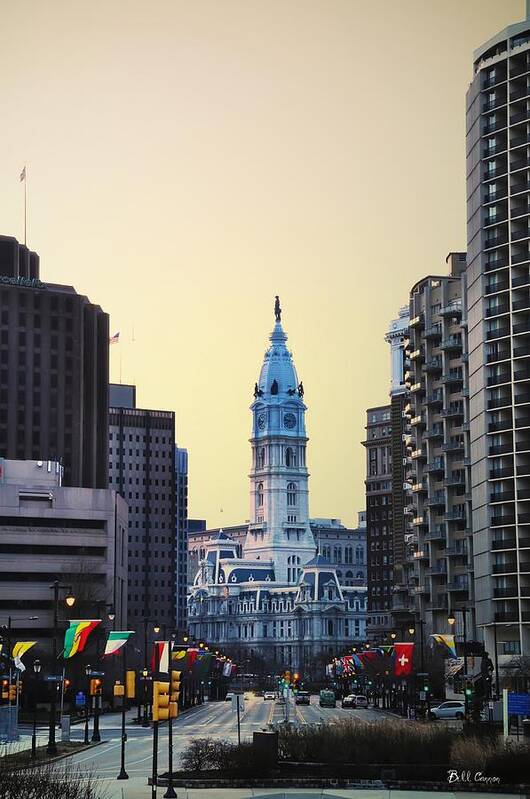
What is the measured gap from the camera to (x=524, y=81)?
137375mm

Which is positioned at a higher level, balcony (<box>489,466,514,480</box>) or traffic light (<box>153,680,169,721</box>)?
balcony (<box>489,466,514,480</box>)

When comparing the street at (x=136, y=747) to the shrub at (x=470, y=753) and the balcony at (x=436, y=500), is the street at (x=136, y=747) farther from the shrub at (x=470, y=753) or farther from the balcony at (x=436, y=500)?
the balcony at (x=436, y=500)

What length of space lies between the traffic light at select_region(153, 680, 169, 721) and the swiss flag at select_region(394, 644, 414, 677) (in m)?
59.7

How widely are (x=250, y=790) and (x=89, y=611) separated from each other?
128 metres

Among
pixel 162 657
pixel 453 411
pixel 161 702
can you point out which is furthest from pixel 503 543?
pixel 161 702

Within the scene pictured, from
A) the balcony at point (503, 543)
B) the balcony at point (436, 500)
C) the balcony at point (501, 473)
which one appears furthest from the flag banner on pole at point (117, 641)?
the balcony at point (436, 500)

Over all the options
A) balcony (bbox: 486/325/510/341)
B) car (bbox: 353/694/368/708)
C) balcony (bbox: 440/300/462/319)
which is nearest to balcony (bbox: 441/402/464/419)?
balcony (bbox: 440/300/462/319)

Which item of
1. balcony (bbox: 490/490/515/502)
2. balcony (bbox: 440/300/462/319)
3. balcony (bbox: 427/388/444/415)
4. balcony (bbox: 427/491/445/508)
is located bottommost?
balcony (bbox: 490/490/515/502)

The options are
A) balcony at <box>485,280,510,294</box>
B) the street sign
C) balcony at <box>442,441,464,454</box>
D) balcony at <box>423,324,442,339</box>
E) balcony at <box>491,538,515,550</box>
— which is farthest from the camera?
balcony at <box>423,324,442,339</box>

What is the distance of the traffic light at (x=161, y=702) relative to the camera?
46.6 m

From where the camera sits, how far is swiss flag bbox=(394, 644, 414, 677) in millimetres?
105438

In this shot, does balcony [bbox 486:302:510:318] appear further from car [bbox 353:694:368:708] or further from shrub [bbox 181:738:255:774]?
shrub [bbox 181:738:255:774]

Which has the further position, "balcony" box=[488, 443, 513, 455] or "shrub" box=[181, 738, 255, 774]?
"balcony" box=[488, 443, 513, 455]

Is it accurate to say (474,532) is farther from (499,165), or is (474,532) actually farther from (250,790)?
(250,790)
